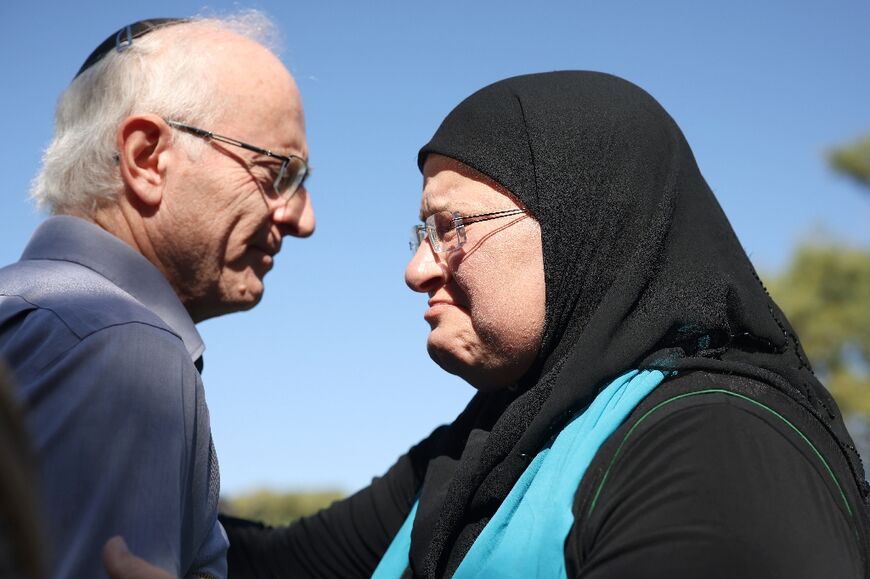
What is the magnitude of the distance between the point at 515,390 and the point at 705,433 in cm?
90

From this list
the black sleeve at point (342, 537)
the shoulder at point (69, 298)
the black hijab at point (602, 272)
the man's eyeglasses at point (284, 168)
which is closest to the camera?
the shoulder at point (69, 298)

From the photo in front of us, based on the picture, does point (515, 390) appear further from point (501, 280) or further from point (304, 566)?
point (304, 566)

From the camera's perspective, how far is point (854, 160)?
19.2 meters

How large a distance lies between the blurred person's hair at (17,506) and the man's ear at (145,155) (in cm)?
228

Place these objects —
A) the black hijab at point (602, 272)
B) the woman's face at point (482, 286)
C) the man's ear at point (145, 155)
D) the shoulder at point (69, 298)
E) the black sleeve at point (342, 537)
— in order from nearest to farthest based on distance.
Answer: the shoulder at point (69, 298), the black hijab at point (602, 272), the woman's face at point (482, 286), the man's ear at point (145, 155), the black sleeve at point (342, 537)

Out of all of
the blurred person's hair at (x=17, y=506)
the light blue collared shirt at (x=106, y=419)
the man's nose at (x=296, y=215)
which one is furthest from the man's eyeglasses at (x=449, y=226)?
the blurred person's hair at (x=17, y=506)

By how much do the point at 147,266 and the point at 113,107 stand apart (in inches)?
22.1

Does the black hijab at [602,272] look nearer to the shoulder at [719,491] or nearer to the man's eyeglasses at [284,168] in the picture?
the shoulder at [719,491]

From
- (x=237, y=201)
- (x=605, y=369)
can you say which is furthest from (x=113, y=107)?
(x=605, y=369)

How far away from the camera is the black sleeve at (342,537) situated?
3.43 m

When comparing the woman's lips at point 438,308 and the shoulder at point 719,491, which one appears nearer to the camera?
the shoulder at point 719,491

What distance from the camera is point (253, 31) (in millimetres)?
3363

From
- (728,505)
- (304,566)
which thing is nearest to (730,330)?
(728,505)

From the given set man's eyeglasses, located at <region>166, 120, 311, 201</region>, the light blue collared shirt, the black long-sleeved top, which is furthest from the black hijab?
the light blue collared shirt
